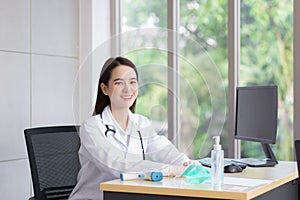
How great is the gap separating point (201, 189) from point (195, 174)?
0.56 feet

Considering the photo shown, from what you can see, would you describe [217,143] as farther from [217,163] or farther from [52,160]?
[52,160]

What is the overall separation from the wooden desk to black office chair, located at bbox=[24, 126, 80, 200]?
64 centimetres

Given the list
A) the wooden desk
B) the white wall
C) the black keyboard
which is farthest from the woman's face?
the white wall

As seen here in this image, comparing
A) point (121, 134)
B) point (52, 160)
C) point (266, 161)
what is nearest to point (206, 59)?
point (121, 134)

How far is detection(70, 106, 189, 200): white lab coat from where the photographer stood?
2.10m

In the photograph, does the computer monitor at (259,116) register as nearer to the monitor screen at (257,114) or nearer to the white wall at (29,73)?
the monitor screen at (257,114)

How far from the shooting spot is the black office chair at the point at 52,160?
2645 mm

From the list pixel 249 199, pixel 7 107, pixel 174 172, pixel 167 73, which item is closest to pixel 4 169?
pixel 7 107

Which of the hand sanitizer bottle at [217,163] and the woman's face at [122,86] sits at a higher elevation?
the woman's face at [122,86]

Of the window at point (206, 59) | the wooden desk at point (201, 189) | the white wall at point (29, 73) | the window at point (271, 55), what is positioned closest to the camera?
the wooden desk at point (201, 189)

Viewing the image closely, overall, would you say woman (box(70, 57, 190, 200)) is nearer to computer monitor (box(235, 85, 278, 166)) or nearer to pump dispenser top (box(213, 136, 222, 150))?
pump dispenser top (box(213, 136, 222, 150))

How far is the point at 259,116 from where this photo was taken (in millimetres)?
2752

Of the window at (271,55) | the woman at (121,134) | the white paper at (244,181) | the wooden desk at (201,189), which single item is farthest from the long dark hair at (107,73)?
the window at (271,55)

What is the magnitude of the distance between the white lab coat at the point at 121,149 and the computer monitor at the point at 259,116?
611mm
